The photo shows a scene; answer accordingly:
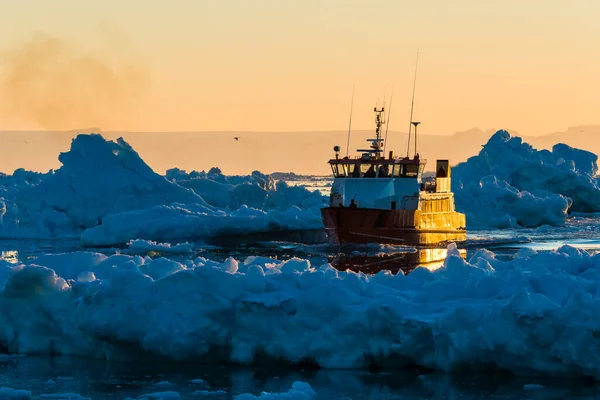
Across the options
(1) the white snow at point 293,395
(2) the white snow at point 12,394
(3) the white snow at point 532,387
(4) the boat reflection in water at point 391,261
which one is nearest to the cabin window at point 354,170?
(4) the boat reflection in water at point 391,261

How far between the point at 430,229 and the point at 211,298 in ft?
91.5

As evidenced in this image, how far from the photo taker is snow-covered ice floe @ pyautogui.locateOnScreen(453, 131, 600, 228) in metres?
57.6

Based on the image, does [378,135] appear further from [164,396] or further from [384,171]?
[164,396]

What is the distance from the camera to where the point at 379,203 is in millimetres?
41906

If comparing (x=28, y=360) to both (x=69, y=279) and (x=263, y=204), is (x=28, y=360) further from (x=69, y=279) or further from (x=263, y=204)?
(x=263, y=204)

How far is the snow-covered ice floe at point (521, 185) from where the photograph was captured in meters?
57.6

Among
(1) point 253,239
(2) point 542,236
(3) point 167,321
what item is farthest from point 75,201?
(3) point 167,321

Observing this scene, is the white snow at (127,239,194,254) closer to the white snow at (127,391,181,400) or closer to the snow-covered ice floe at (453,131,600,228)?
the snow-covered ice floe at (453,131,600,228)

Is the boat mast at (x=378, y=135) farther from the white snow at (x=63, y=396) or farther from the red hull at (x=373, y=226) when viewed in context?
the white snow at (x=63, y=396)

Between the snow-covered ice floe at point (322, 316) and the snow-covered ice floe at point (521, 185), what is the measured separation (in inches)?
1553

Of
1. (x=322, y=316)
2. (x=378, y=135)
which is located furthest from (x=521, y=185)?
(x=322, y=316)

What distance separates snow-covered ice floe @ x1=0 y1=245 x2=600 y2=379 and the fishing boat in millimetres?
22906

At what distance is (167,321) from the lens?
16484 mm

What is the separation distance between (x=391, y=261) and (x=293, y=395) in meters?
21.2
